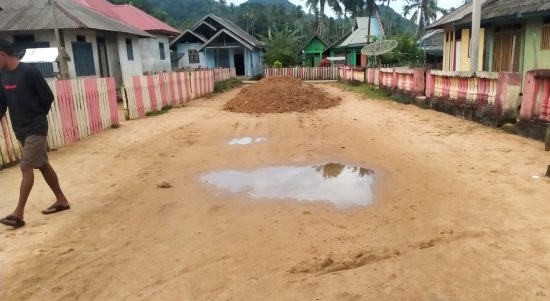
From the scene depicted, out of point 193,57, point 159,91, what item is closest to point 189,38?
point 193,57

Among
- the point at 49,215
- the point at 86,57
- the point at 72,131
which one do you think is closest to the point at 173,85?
the point at 86,57

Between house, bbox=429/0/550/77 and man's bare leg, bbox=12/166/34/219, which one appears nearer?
man's bare leg, bbox=12/166/34/219

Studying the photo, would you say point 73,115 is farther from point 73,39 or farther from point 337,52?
point 337,52

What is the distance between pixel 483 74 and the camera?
350 inches

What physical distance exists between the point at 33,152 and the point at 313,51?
40.4 metres

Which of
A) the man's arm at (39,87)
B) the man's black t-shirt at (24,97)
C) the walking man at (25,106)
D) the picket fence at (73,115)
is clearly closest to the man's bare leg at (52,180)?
the walking man at (25,106)

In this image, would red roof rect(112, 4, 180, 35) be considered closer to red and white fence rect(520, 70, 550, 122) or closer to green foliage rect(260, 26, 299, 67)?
green foliage rect(260, 26, 299, 67)

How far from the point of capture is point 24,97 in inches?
171

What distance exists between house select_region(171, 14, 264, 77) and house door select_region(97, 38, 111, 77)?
15409mm

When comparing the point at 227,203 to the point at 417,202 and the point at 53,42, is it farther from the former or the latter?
the point at 53,42

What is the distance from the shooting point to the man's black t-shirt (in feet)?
14.2

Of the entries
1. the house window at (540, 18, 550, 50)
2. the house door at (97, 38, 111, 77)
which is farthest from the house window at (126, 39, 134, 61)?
the house window at (540, 18, 550, 50)

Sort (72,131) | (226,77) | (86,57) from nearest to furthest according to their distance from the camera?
(72,131) → (86,57) → (226,77)

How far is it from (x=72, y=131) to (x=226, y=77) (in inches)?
803
